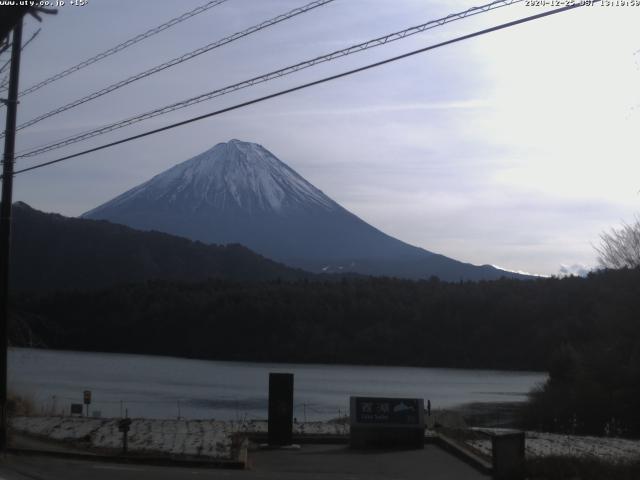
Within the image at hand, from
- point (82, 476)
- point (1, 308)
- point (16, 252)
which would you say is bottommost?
point (82, 476)

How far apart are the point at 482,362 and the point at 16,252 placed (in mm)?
64257

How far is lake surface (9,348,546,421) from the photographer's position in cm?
4275

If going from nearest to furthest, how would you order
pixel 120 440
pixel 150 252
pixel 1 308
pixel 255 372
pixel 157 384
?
pixel 1 308
pixel 120 440
pixel 157 384
pixel 255 372
pixel 150 252

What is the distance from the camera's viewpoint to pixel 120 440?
20.2m

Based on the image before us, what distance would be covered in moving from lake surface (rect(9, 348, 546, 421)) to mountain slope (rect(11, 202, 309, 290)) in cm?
3269

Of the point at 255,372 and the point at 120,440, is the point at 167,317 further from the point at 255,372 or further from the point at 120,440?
the point at 120,440

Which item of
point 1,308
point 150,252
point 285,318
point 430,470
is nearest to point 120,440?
point 1,308

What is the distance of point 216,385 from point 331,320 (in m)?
45.6

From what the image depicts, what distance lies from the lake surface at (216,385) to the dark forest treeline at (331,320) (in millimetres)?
4565

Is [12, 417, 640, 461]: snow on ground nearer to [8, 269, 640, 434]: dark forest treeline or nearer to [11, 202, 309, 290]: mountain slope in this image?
[8, 269, 640, 434]: dark forest treeline

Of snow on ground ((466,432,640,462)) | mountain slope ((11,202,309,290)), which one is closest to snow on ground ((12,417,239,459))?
snow on ground ((466,432,640,462))

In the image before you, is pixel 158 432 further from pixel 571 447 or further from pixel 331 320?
pixel 331 320

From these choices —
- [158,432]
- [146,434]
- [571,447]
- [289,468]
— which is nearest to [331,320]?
[158,432]

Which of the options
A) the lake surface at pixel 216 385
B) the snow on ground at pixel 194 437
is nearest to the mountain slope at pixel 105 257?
the lake surface at pixel 216 385
